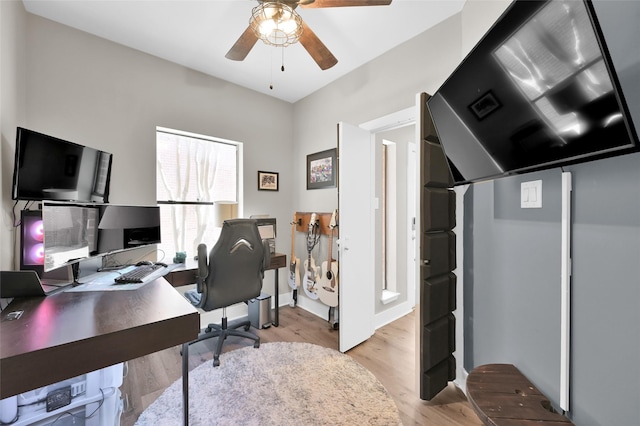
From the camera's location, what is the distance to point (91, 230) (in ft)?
5.64

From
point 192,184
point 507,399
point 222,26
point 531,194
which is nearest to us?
point 507,399

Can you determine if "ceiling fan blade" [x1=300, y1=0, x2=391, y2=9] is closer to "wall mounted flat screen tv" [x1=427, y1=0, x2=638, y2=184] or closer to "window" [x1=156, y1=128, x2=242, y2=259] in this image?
"wall mounted flat screen tv" [x1=427, y1=0, x2=638, y2=184]

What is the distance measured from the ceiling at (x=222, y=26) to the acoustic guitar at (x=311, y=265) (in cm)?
172

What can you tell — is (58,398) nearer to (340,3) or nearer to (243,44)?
(243,44)

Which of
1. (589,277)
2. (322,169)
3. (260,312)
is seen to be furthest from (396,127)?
(260,312)

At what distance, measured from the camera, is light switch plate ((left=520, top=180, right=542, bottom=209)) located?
1.14 m

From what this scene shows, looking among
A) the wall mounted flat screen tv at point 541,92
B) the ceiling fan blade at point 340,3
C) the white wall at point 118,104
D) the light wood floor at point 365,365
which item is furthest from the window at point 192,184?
the wall mounted flat screen tv at point 541,92

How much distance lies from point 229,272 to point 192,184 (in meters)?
1.23

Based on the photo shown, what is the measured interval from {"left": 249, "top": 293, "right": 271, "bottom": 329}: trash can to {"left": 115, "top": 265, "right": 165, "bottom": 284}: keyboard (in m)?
1.05

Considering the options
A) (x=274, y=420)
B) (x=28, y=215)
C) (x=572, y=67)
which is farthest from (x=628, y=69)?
(x=28, y=215)

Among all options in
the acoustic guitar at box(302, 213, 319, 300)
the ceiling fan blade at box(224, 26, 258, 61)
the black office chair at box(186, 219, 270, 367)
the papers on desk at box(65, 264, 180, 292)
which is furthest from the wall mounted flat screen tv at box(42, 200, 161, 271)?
the acoustic guitar at box(302, 213, 319, 300)

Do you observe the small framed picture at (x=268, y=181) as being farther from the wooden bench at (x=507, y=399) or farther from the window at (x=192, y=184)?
the wooden bench at (x=507, y=399)

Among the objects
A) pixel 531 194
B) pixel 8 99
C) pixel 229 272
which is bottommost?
pixel 229 272

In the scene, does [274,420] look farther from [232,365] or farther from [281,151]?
[281,151]
